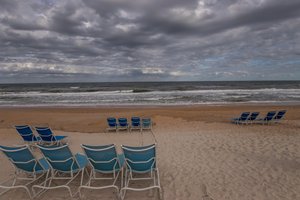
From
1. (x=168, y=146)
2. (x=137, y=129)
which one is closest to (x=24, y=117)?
(x=137, y=129)

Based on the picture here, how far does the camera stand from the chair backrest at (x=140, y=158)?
391 cm

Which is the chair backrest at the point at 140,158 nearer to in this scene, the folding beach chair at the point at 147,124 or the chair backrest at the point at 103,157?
the chair backrest at the point at 103,157

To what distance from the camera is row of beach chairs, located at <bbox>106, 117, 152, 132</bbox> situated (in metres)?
9.73

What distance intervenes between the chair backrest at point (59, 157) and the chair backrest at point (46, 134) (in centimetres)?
351

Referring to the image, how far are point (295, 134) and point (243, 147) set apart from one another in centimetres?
300

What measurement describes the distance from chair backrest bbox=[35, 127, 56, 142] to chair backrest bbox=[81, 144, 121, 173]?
3923 millimetres

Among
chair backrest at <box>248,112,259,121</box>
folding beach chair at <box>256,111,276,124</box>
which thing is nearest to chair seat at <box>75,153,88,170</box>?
chair backrest at <box>248,112,259,121</box>

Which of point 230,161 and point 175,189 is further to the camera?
point 230,161

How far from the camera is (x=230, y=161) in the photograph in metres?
5.36

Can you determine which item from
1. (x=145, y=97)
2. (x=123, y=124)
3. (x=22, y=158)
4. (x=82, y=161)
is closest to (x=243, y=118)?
(x=123, y=124)

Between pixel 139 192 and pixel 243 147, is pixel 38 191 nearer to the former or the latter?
pixel 139 192

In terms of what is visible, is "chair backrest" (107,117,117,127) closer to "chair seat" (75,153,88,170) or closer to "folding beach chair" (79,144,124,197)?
"chair seat" (75,153,88,170)

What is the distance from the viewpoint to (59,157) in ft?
13.1

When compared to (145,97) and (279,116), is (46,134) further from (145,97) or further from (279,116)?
(145,97)
